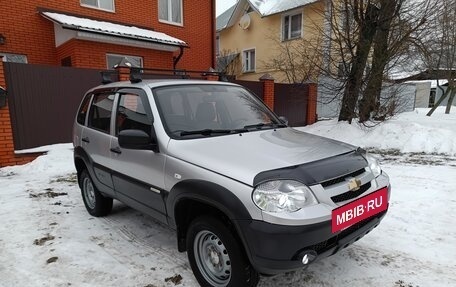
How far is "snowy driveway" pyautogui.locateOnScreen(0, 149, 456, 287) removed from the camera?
2.90 metres

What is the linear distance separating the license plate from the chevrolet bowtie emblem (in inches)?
3.8

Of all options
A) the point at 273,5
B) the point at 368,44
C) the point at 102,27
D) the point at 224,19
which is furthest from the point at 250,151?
the point at 224,19

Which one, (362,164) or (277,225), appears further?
(362,164)

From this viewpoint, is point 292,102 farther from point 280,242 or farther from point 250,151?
point 280,242

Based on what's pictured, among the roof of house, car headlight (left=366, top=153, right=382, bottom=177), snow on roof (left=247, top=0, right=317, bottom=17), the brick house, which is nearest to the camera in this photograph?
car headlight (left=366, top=153, right=382, bottom=177)

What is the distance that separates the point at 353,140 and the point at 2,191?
28.6 ft

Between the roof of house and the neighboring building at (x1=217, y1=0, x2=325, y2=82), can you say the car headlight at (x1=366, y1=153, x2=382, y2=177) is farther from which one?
the neighboring building at (x1=217, y1=0, x2=325, y2=82)

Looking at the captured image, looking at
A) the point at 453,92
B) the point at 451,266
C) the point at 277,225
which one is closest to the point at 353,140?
the point at 451,266

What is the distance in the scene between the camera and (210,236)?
105 inches

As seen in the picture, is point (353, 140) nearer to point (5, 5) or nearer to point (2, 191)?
point (2, 191)

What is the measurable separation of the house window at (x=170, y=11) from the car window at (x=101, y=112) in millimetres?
9705

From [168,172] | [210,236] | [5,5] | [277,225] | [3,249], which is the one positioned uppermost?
[5,5]

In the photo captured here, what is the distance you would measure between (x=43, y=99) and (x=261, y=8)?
1790cm

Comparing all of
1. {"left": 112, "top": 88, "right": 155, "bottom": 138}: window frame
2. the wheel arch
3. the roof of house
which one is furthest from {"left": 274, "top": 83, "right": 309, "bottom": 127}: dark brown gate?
the wheel arch
